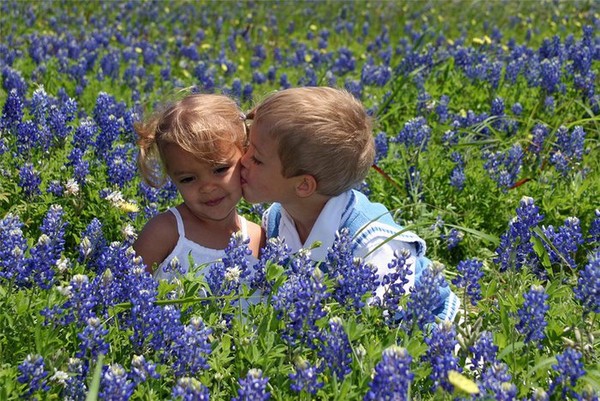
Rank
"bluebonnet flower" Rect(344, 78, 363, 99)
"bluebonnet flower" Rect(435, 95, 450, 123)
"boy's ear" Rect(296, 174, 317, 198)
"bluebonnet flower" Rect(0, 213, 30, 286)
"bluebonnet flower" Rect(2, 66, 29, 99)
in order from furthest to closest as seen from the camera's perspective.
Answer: "bluebonnet flower" Rect(344, 78, 363, 99)
"bluebonnet flower" Rect(435, 95, 450, 123)
"bluebonnet flower" Rect(2, 66, 29, 99)
"boy's ear" Rect(296, 174, 317, 198)
"bluebonnet flower" Rect(0, 213, 30, 286)

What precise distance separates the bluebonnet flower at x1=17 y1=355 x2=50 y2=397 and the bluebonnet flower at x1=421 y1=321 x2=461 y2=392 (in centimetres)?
113

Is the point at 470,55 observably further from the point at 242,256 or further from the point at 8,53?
the point at 242,256

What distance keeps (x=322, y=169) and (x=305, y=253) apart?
0.77 metres

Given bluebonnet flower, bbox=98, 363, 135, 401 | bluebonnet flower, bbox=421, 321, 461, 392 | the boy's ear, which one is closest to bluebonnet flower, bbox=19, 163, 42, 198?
the boy's ear

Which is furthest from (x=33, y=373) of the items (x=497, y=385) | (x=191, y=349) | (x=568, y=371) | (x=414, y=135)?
(x=414, y=135)

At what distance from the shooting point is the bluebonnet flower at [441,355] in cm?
267

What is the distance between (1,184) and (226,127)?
114 centimetres

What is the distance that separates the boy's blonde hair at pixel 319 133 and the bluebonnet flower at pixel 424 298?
1.05m

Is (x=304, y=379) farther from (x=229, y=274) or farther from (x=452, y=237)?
(x=452, y=237)

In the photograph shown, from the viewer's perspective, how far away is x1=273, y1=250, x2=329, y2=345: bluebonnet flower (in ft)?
9.41

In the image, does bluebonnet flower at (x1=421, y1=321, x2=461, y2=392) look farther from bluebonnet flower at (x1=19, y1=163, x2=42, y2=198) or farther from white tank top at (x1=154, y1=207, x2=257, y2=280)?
bluebonnet flower at (x1=19, y1=163, x2=42, y2=198)

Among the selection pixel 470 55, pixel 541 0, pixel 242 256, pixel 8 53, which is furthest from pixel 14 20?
pixel 541 0

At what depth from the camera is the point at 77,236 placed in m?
4.29

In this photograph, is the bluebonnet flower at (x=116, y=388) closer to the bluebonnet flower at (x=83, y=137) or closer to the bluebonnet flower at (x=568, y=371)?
the bluebonnet flower at (x=568, y=371)
